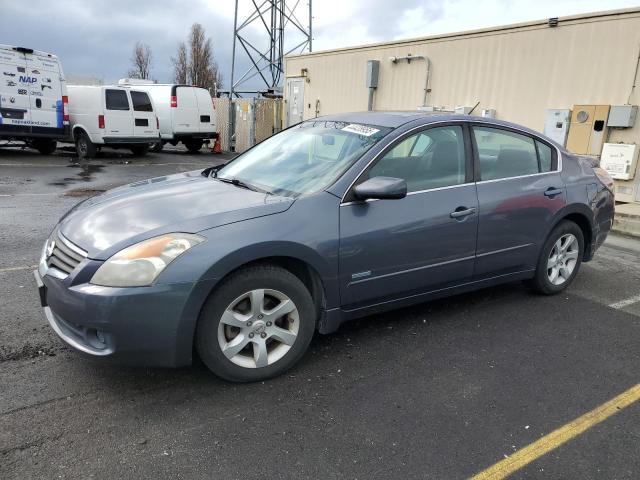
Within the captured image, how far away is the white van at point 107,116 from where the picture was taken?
47.3 ft

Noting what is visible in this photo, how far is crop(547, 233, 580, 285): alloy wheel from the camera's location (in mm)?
4629

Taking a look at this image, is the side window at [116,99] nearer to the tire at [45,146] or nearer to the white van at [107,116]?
the white van at [107,116]

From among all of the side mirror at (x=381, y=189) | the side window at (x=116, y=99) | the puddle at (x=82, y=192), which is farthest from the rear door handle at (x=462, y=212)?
the side window at (x=116, y=99)

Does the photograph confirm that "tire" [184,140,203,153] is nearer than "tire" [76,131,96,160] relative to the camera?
No

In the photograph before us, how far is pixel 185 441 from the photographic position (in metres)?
2.56

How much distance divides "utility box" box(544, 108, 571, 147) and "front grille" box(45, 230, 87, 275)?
29.3ft

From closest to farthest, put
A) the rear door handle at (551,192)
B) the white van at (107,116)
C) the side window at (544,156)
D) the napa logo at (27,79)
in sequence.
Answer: the rear door handle at (551,192)
the side window at (544,156)
the napa logo at (27,79)
the white van at (107,116)

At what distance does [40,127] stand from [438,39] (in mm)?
10217

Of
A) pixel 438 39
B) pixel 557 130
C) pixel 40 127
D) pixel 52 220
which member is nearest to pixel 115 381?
pixel 52 220

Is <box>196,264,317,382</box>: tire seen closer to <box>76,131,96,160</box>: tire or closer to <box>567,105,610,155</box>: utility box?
<box>567,105,610,155</box>: utility box

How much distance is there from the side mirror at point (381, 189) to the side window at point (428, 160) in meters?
0.19

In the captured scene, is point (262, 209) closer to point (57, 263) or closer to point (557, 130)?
point (57, 263)

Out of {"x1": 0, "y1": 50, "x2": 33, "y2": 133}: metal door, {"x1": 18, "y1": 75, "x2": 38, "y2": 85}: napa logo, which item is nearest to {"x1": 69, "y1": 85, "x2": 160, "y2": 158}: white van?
{"x1": 18, "y1": 75, "x2": 38, "y2": 85}: napa logo

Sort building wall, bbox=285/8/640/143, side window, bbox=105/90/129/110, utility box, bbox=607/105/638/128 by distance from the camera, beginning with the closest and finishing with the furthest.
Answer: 1. utility box, bbox=607/105/638/128
2. building wall, bbox=285/8/640/143
3. side window, bbox=105/90/129/110
